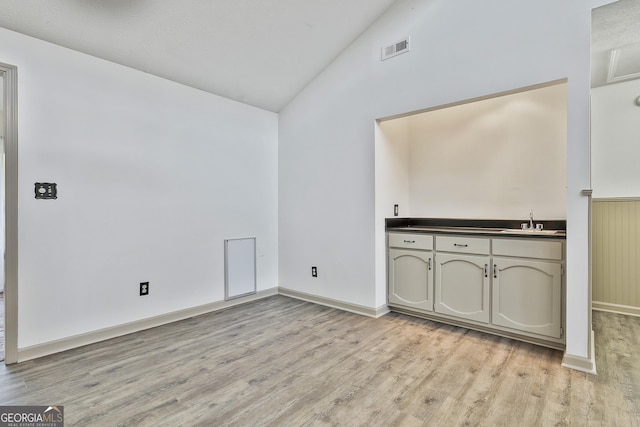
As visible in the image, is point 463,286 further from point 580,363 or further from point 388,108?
point 388,108

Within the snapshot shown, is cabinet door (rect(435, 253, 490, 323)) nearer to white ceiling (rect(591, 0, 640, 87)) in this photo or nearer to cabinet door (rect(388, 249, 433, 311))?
cabinet door (rect(388, 249, 433, 311))

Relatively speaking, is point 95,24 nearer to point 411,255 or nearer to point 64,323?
point 64,323

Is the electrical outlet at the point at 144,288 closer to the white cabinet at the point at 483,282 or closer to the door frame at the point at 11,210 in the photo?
the door frame at the point at 11,210

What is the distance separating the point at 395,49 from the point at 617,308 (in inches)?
133

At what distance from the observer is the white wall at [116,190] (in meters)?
2.47

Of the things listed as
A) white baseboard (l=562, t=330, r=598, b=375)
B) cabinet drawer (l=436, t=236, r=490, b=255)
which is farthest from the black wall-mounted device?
white baseboard (l=562, t=330, r=598, b=375)

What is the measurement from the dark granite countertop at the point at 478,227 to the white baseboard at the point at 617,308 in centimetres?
115

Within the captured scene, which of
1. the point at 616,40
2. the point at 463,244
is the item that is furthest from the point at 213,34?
the point at 616,40

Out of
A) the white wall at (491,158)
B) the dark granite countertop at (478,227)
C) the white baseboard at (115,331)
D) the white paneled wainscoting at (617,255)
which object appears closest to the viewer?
the white baseboard at (115,331)

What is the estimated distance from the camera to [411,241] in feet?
10.9

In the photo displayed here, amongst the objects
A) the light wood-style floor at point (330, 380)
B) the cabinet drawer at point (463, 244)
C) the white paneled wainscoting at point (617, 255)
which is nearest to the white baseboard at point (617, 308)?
the white paneled wainscoting at point (617, 255)

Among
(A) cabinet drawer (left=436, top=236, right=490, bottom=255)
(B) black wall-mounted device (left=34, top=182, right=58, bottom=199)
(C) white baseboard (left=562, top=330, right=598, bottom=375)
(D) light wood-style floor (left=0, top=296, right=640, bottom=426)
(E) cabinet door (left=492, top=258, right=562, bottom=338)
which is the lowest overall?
(D) light wood-style floor (left=0, top=296, right=640, bottom=426)

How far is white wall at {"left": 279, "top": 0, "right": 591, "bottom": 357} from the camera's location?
2268 mm

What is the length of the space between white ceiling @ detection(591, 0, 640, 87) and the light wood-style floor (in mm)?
2375
